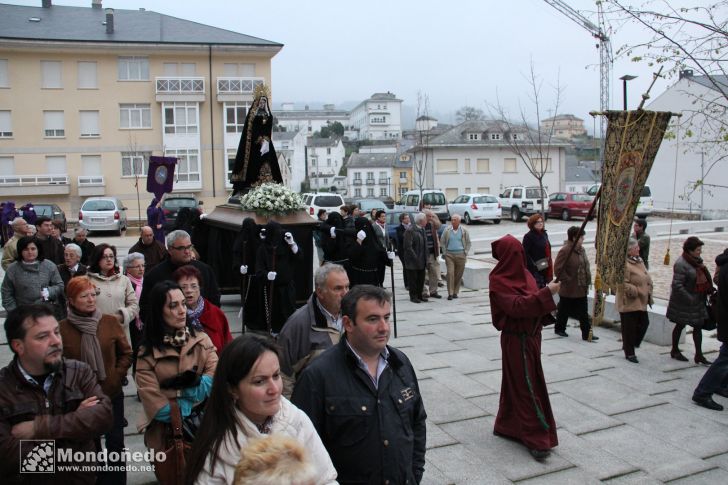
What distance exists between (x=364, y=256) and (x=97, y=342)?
5696 mm

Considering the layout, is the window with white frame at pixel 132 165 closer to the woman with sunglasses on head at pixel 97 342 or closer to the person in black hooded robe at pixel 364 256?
the person in black hooded robe at pixel 364 256

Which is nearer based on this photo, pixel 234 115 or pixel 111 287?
pixel 111 287

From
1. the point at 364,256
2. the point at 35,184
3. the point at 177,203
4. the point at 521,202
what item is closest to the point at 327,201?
the point at 177,203

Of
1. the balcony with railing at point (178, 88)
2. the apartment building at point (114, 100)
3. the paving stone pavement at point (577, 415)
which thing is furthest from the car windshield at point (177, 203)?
the paving stone pavement at point (577, 415)

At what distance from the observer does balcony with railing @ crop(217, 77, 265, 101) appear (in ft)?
127

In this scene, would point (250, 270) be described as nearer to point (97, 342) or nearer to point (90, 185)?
point (97, 342)

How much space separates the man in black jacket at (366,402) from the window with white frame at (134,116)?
38597mm

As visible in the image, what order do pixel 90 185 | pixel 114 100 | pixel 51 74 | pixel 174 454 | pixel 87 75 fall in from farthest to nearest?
pixel 114 100 < pixel 87 75 < pixel 90 185 < pixel 51 74 < pixel 174 454

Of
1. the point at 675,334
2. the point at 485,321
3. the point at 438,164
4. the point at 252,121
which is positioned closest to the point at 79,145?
the point at 438,164

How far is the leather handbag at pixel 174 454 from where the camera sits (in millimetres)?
3264

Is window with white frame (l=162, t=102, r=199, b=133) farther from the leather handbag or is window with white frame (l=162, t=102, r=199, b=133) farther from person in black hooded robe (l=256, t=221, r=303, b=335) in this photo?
the leather handbag

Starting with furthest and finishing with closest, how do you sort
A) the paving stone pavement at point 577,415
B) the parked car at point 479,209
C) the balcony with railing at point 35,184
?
the balcony with railing at point 35,184, the parked car at point 479,209, the paving stone pavement at point 577,415

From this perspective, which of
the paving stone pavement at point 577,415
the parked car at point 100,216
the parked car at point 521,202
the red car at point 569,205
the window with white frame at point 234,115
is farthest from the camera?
the window with white frame at point 234,115

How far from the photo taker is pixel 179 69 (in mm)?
38562
